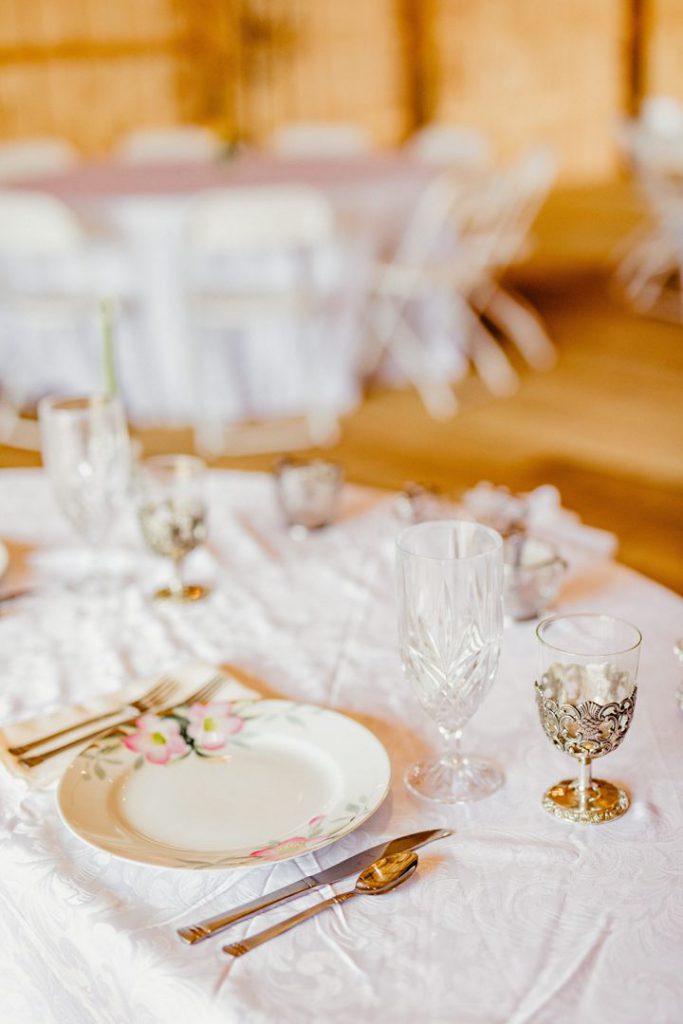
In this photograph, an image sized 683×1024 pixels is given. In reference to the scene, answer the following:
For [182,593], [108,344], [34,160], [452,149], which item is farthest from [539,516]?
[34,160]

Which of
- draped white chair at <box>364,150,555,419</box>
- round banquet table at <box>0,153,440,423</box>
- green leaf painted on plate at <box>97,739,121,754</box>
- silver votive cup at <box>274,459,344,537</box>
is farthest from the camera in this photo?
draped white chair at <box>364,150,555,419</box>

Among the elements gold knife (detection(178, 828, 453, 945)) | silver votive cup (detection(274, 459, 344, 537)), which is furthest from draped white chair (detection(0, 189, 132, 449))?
gold knife (detection(178, 828, 453, 945))

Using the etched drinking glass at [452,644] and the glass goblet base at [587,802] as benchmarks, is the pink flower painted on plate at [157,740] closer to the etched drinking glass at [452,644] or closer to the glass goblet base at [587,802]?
the etched drinking glass at [452,644]

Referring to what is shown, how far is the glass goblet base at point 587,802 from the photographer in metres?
0.88

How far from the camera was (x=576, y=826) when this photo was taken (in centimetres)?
87

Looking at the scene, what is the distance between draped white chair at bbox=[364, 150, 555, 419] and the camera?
444 cm

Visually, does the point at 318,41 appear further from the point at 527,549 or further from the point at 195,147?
the point at 527,549

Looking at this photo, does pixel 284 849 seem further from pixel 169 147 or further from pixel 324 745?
pixel 169 147

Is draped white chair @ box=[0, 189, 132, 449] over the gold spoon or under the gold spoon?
under

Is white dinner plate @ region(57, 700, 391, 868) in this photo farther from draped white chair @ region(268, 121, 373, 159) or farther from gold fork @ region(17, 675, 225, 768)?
draped white chair @ region(268, 121, 373, 159)

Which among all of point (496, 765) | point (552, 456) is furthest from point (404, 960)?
point (552, 456)

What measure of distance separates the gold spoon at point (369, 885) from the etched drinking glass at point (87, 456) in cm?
67

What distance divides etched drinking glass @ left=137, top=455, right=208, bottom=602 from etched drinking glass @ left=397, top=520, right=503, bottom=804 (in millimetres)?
439

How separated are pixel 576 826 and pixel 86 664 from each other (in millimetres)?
532
